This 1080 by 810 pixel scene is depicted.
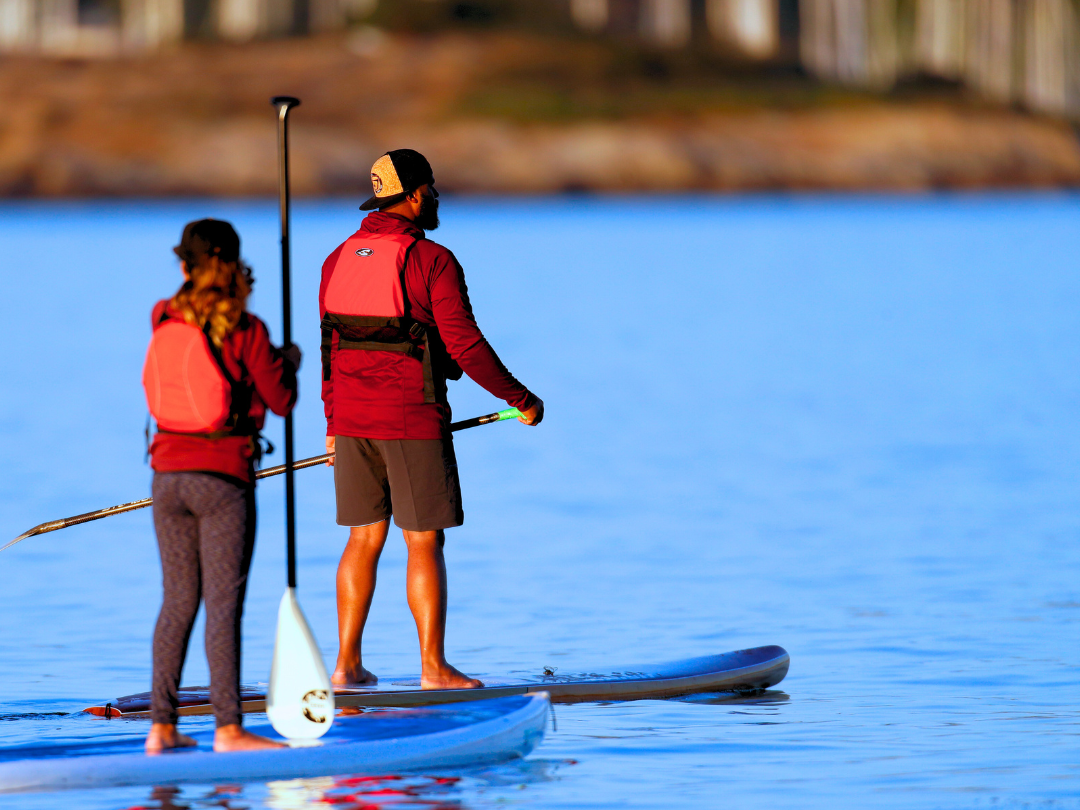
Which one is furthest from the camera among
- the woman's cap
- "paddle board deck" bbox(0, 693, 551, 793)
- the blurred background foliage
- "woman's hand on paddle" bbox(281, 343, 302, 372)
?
the blurred background foliage

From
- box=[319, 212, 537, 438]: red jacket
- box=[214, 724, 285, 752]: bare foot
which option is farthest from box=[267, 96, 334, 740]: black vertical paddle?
box=[319, 212, 537, 438]: red jacket

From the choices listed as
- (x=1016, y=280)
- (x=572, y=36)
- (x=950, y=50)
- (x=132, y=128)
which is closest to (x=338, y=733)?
(x=1016, y=280)

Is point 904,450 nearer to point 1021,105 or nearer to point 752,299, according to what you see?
point 752,299

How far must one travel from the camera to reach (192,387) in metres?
6.63

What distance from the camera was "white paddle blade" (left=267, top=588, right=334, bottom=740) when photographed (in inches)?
285

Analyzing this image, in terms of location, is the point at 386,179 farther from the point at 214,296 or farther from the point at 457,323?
the point at 214,296

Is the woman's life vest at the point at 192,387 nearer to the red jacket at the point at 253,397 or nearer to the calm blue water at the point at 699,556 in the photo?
the red jacket at the point at 253,397

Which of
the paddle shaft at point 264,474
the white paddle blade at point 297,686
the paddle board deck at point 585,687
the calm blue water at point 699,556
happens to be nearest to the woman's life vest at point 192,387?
the white paddle blade at point 297,686

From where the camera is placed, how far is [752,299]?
45.0 metres

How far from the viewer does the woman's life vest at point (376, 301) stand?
7.92 m

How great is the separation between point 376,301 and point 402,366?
275 mm

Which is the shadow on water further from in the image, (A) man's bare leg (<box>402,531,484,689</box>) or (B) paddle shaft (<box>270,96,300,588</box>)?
(A) man's bare leg (<box>402,531,484,689</box>)

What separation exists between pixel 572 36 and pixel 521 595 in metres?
92.4

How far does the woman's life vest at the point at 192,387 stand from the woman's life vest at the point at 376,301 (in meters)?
1.32
